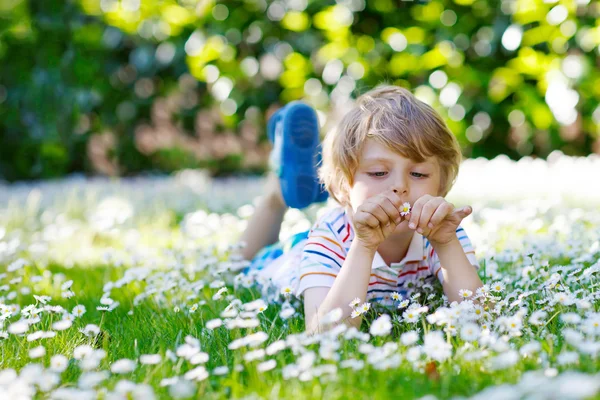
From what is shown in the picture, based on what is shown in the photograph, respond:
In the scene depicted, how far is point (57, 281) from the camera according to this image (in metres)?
2.78

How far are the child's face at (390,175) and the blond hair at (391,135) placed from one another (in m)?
0.02

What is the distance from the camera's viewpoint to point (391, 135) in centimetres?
202

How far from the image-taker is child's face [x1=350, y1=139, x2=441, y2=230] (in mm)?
1988

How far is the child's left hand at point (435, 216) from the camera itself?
6.01ft

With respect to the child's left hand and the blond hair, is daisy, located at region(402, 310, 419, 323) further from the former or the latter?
the blond hair

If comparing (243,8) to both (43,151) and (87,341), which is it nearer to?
(43,151)

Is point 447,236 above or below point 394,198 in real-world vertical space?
below

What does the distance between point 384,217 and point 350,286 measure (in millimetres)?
228

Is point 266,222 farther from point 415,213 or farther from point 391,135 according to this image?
point 415,213

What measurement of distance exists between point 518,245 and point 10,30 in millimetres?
6243

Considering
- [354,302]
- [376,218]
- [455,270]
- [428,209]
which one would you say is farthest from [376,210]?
[455,270]

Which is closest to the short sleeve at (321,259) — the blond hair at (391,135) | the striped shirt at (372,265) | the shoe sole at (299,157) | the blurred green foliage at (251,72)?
the striped shirt at (372,265)

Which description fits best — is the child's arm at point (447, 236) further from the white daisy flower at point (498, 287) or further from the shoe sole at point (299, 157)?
the shoe sole at point (299, 157)

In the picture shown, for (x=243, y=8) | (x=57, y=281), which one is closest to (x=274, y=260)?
(x=57, y=281)
